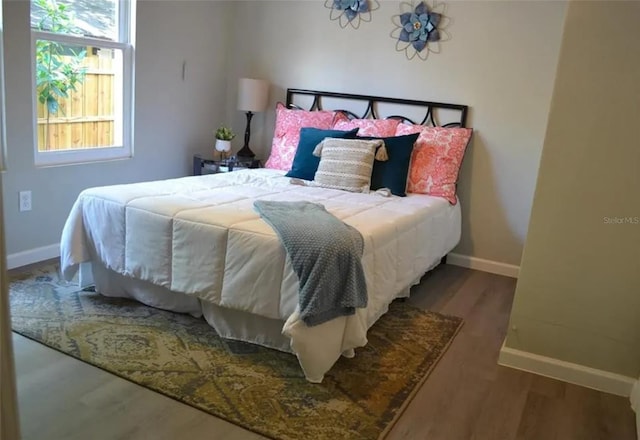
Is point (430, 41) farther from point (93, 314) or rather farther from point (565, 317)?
point (93, 314)

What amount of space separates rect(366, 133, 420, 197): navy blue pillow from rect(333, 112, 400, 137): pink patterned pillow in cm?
27

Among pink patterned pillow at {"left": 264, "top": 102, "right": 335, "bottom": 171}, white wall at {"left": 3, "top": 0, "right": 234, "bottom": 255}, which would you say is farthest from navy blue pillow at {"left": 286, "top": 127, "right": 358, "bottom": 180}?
white wall at {"left": 3, "top": 0, "right": 234, "bottom": 255}

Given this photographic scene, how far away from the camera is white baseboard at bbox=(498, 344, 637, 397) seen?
2531 mm

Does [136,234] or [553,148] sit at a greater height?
[553,148]

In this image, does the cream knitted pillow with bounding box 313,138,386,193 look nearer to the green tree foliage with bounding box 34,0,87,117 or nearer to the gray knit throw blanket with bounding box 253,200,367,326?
the gray knit throw blanket with bounding box 253,200,367,326

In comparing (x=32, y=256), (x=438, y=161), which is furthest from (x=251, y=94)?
(x=32, y=256)

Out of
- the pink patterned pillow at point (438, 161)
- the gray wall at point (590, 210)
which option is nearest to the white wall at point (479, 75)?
the pink patterned pillow at point (438, 161)

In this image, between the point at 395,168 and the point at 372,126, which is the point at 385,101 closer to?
the point at 372,126

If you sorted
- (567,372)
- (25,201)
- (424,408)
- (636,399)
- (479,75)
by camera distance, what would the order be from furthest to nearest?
(479,75), (25,201), (567,372), (636,399), (424,408)

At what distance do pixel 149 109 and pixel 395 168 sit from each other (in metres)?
1.92

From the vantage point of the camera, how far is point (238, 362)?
2.49 meters

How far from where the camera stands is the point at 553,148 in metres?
2.50

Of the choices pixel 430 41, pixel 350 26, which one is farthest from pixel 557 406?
pixel 350 26

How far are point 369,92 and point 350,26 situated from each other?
54 cm
